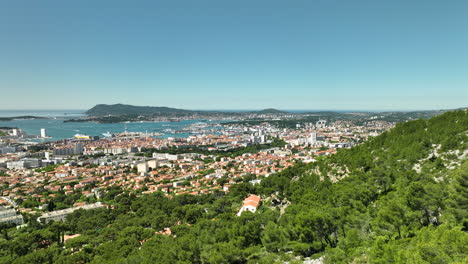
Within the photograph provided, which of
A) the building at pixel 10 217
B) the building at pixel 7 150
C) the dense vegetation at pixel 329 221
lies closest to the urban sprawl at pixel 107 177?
the building at pixel 10 217

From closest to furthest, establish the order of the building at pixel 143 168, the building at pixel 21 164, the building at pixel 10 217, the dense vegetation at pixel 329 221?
the dense vegetation at pixel 329 221 < the building at pixel 10 217 < the building at pixel 143 168 < the building at pixel 21 164

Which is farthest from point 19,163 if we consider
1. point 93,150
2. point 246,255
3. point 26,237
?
point 246,255

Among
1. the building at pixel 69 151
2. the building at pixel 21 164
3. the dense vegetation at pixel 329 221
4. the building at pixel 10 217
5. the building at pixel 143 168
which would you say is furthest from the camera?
the building at pixel 69 151

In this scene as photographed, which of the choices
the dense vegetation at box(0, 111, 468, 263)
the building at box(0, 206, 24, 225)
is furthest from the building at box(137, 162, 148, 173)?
the building at box(0, 206, 24, 225)

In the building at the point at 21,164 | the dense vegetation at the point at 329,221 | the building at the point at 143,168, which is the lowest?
the building at the point at 21,164

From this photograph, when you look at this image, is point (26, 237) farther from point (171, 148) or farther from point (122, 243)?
point (171, 148)

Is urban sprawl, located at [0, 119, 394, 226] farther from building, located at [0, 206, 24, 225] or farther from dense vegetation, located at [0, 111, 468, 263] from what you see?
dense vegetation, located at [0, 111, 468, 263]

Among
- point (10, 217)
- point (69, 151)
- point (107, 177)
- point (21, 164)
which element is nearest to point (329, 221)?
point (10, 217)

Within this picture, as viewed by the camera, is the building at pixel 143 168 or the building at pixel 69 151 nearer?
the building at pixel 143 168

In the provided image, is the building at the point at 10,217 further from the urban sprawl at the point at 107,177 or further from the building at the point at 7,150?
the building at the point at 7,150

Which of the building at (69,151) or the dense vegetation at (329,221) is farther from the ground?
the dense vegetation at (329,221)
